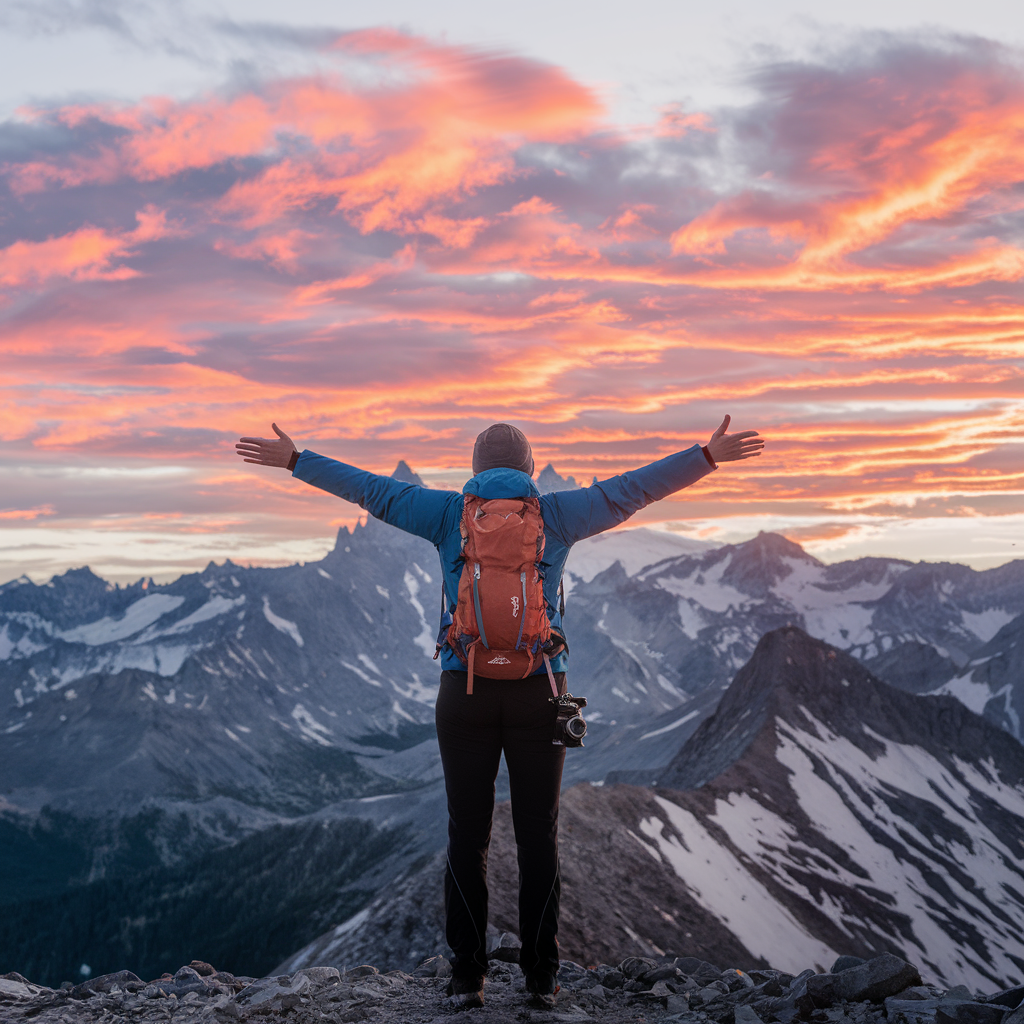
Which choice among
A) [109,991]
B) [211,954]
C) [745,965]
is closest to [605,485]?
[109,991]

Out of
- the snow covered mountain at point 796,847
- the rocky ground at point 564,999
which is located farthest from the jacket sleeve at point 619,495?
the snow covered mountain at point 796,847

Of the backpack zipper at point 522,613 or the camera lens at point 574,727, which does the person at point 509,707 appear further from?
the backpack zipper at point 522,613

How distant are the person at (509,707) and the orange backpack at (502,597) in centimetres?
21

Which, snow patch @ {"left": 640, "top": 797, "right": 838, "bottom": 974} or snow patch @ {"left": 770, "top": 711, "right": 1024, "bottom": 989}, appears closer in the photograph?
snow patch @ {"left": 640, "top": 797, "right": 838, "bottom": 974}

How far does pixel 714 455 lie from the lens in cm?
996

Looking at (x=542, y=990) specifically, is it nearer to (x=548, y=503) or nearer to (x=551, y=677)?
(x=551, y=677)

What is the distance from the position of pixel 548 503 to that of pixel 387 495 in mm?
1781

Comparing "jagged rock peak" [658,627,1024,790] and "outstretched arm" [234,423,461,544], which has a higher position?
"outstretched arm" [234,423,461,544]

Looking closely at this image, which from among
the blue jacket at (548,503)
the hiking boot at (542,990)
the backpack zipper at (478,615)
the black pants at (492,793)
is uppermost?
the blue jacket at (548,503)

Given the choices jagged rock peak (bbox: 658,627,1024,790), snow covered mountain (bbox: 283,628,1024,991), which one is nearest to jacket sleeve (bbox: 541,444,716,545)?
snow covered mountain (bbox: 283,628,1024,991)

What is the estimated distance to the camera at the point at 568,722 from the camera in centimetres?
931

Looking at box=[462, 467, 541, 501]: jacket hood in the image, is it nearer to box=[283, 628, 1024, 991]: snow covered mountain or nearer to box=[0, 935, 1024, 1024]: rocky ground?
A: box=[0, 935, 1024, 1024]: rocky ground

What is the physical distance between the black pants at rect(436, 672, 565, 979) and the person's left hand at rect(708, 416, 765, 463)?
296 centimetres

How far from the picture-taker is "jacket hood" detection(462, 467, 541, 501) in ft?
31.5
